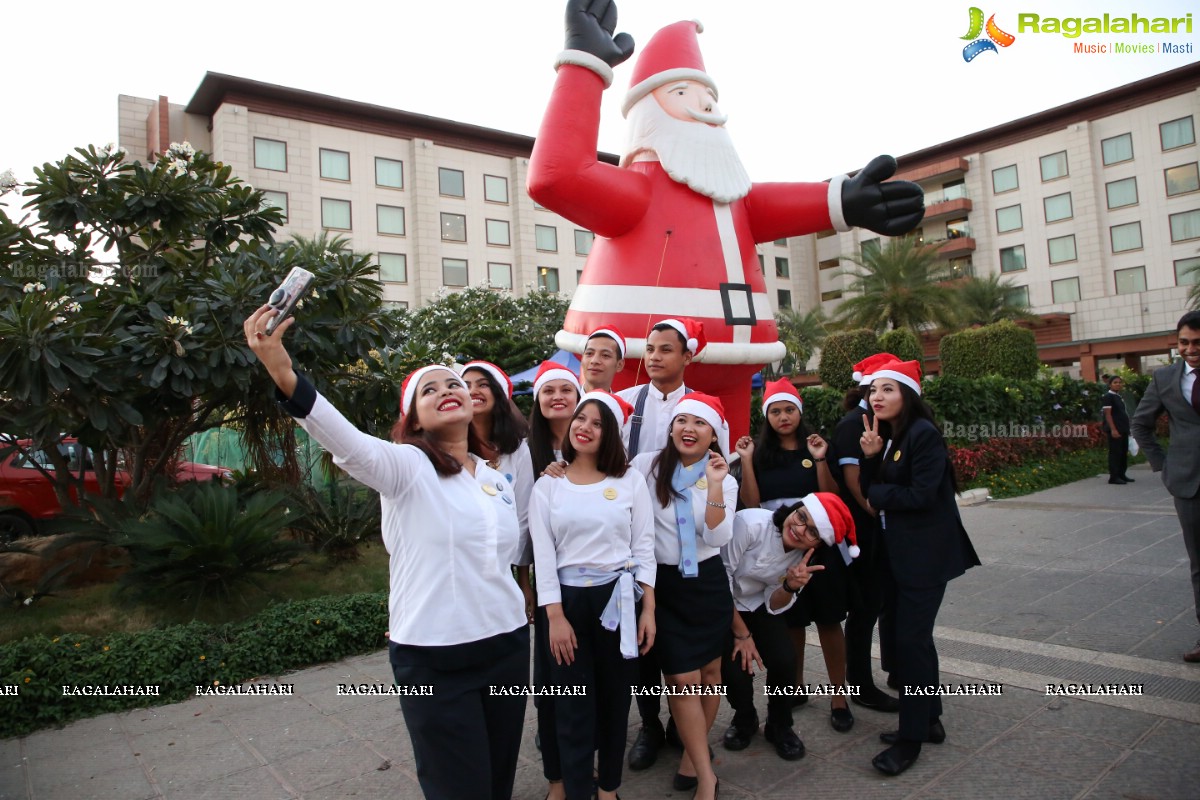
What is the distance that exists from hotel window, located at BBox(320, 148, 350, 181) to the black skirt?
30.3 metres

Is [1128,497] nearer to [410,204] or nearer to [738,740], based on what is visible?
[738,740]

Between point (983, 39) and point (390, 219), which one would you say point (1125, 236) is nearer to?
point (983, 39)

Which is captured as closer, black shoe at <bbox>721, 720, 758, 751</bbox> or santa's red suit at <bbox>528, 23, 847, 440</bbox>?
black shoe at <bbox>721, 720, 758, 751</bbox>

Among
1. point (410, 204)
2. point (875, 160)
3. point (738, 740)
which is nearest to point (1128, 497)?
point (875, 160)

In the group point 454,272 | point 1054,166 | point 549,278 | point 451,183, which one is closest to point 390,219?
point 451,183

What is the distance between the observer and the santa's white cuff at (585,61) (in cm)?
455

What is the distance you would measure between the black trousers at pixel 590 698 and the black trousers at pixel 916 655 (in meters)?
1.13

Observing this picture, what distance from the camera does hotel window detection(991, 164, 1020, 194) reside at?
36.1m

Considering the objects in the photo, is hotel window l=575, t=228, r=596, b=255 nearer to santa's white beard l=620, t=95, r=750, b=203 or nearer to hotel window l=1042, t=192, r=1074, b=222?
hotel window l=1042, t=192, r=1074, b=222

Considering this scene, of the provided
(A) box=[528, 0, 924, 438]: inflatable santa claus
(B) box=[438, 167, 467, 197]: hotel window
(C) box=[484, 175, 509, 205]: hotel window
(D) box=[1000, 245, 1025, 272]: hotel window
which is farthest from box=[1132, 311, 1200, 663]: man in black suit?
(D) box=[1000, 245, 1025, 272]: hotel window

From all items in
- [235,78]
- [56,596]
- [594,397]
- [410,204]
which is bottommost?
[56,596]

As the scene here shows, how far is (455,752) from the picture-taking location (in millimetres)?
2178

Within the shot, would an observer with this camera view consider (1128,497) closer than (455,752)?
No

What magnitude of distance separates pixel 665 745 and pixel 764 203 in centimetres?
356
